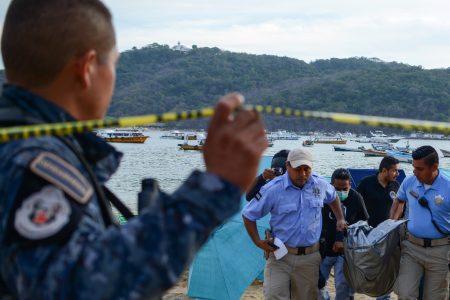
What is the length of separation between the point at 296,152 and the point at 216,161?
536cm

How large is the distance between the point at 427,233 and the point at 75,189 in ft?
20.0

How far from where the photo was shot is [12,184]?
1134 millimetres

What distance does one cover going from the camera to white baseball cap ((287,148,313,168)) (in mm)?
6359

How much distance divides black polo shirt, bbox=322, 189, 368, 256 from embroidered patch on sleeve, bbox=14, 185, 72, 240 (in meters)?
6.26

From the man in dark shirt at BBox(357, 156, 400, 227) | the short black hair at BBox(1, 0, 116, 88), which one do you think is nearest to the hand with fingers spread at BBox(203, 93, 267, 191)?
the short black hair at BBox(1, 0, 116, 88)

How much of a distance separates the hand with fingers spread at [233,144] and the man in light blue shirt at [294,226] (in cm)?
521

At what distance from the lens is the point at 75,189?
3.83 feet

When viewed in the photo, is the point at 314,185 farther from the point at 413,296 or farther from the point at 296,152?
the point at 413,296

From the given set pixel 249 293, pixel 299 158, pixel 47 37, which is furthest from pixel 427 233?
pixel 47 37

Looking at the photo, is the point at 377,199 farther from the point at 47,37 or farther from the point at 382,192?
the point at 47,37

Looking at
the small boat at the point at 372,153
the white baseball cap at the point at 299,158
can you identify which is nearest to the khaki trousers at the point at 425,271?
the white baseball cap at the point at 299,158

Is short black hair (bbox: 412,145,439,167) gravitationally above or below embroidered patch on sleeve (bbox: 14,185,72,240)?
below

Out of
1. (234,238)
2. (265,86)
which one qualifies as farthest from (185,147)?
(234,238)

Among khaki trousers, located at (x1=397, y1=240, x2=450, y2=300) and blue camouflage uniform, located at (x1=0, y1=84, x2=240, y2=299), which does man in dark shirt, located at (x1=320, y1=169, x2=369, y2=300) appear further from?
blue camouflage uniform, located at (x1=0, y1=84, x2=240, y2=299)
